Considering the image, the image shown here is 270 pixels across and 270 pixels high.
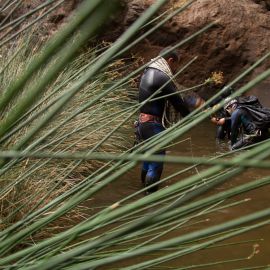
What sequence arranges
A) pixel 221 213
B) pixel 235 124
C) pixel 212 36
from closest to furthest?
pixel 221 213, pixel 235 124, pixel 212 36

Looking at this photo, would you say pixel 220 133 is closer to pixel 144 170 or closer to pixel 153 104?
pixel 144 170

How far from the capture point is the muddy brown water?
324 cm

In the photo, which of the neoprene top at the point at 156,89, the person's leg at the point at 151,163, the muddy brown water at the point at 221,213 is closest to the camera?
the muddy brown water at the point at 221,213

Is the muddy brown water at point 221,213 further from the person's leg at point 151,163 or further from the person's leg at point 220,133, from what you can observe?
the person's leg at point 151,163

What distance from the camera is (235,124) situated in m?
7.36

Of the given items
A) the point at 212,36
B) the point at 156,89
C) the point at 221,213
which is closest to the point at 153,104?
the point at 156,89

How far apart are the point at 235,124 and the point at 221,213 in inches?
124

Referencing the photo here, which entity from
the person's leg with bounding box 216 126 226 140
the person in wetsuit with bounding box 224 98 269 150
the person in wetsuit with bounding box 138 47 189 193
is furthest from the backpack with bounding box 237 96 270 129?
the person in wetsuit with bounding box 138 47 189 193

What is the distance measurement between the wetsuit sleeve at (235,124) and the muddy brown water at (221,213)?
0.17 metres

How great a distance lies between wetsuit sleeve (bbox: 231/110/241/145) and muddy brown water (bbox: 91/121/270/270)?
0.17m

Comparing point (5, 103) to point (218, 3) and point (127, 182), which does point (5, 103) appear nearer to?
point (127, 182)

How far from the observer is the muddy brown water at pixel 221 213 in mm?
3242

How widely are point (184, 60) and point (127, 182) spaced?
15.9 feet

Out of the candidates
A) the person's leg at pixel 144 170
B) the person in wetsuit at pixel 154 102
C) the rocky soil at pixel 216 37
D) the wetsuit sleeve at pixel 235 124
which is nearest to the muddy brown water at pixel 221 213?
the person's leg at pixel 144 170
